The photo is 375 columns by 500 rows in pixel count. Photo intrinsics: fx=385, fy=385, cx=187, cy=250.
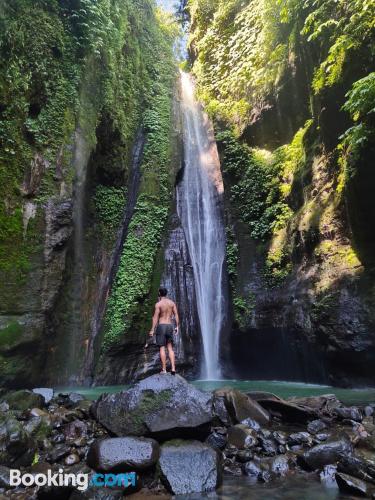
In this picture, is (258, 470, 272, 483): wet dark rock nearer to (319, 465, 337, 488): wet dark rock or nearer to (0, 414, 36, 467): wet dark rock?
(319, 465, 337, 488): wet dark rock

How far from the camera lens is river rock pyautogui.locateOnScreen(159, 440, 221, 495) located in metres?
4.17

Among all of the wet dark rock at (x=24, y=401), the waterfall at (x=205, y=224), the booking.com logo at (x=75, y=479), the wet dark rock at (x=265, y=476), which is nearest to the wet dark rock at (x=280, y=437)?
the wet dark rock at (x=265, y=476)

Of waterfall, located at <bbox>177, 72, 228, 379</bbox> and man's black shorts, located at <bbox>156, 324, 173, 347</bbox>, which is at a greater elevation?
waterfall, located at <bbox>177, 72, 228, 379</bbox>

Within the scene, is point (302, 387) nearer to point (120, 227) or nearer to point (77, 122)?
point (120, 227)

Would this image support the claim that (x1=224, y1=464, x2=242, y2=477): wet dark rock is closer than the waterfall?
Yes

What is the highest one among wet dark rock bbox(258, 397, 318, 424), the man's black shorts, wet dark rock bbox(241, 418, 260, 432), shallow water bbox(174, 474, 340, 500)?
the man's black shorts

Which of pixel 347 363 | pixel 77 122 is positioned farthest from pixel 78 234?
pixel 347 363

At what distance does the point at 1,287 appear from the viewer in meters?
8.36

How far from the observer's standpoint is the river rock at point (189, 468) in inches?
164

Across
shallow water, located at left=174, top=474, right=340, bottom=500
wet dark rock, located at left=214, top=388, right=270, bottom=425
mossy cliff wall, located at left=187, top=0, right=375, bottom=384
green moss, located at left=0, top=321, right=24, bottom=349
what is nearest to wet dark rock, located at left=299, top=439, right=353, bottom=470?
shallow water, located at left=174, top=474, right=340, bottom=500

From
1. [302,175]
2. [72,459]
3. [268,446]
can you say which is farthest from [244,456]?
[302,175]

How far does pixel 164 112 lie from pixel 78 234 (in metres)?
9.25

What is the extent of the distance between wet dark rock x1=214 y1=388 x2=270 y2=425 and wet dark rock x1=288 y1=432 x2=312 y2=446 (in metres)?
0.80

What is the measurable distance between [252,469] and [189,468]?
78 cm
